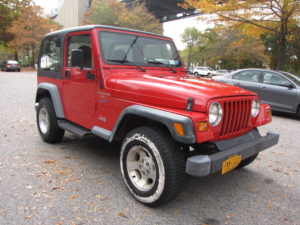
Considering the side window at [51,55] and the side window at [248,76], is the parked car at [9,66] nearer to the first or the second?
the side window at [248,76]

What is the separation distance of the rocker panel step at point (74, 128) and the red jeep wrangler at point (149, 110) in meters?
0.02

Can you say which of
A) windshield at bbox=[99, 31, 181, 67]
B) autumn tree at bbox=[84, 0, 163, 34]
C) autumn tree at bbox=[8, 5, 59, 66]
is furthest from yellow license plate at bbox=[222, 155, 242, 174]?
autumn tree at bbox=[8, 5, 59, 66]

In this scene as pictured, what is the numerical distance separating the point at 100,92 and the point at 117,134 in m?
0.64

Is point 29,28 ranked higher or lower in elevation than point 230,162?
higher

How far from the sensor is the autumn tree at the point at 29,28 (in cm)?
3722

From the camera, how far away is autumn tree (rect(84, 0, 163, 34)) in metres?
33.4

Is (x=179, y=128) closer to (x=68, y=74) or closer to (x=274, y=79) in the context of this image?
(x=68, y=74)

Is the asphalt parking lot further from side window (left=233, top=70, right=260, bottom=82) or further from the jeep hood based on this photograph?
side window (left=233, top=70, right=260, bottom=82)

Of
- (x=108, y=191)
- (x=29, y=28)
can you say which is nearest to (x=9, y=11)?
(x=29, y=28)

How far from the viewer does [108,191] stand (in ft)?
10.6

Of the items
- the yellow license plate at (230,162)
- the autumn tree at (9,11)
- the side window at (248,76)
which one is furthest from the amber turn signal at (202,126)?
the autumn tree at (9,11)

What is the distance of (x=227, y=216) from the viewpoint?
284 cm

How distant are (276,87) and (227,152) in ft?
22.2

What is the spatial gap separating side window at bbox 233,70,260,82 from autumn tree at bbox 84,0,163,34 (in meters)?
25.8
